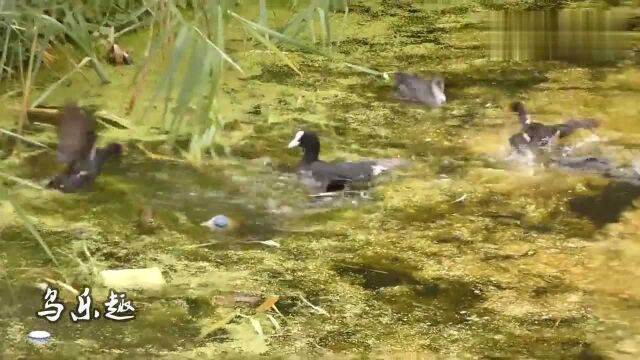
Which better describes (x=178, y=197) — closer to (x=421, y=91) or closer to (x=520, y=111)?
(x=421, y=91)

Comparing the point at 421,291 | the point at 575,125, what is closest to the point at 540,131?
the point at 575,125

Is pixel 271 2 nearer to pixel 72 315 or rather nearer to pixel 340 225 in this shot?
pixel 340 225

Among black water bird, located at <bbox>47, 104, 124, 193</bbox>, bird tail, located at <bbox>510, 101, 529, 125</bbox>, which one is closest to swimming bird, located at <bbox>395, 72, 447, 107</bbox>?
bird tail, located at <bbox>510, 101, 529, 125</bbox>

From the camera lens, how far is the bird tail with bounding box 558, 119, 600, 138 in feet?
6.72

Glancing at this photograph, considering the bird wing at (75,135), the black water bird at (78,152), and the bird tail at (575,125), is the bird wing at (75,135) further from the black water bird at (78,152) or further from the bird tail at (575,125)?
the bird tail at (575,125)

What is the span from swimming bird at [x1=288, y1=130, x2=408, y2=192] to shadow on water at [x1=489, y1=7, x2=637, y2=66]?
29.0 inches

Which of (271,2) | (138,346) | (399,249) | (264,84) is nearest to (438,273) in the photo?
(399,249)

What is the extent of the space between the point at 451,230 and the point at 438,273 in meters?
0.15

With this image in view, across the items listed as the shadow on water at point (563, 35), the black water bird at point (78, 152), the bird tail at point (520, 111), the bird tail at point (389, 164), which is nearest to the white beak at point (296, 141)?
the bird tail at point (389, 164)

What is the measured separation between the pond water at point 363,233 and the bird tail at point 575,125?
19 millimetres

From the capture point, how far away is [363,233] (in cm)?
169

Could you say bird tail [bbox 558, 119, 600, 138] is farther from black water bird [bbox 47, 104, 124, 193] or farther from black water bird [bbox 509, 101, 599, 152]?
black water bird [bbox 47, 104, 124, 193]

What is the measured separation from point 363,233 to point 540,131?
1.71ft

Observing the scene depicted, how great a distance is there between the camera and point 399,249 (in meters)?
1.64
